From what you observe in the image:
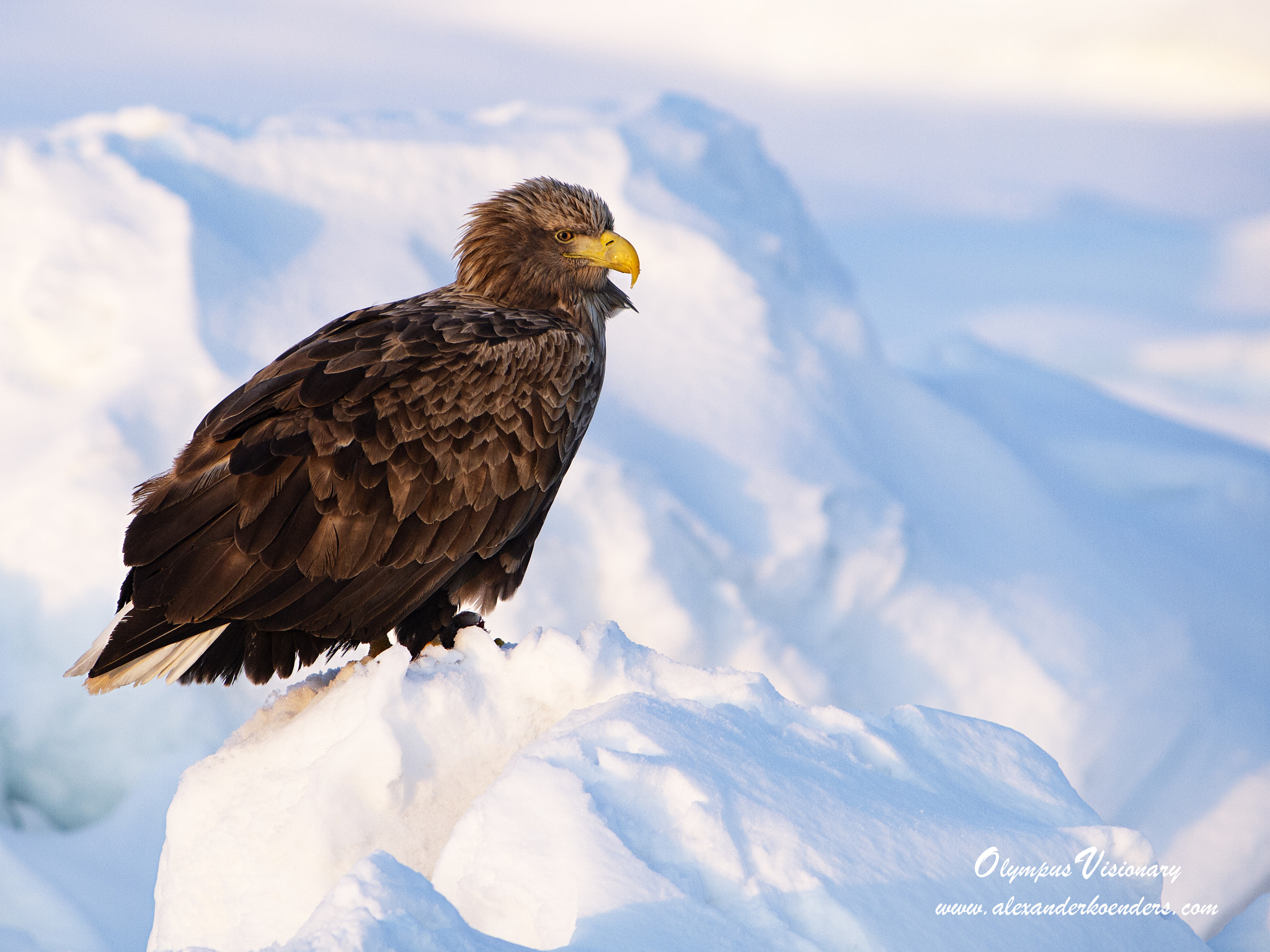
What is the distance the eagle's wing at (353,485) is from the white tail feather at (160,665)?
4 cm

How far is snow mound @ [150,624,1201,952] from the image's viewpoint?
235 cm

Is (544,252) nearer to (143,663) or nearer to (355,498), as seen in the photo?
(355,498)

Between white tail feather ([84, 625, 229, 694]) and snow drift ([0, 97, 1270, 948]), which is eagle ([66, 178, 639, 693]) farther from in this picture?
snow drift ([0, 97, 1270, 948])

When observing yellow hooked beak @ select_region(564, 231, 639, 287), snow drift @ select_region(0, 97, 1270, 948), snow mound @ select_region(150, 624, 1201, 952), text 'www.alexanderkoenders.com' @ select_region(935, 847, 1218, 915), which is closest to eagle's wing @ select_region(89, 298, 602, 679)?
snow mound @ select_region(150, 624, 1201, 952)

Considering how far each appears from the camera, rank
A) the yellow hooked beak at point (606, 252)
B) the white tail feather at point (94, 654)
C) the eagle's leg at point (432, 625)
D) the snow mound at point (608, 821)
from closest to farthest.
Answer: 1. the snow mound at point (608, 821)
2. the white tail feather at point (94, 654)
3. the eagle's leg at point (432, 625)
4. the yellow hooked beak at point (606, 252)

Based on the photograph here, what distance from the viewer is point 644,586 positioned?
8656 mm

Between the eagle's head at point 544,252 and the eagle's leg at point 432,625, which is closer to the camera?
the eagle's leg at point 432,625

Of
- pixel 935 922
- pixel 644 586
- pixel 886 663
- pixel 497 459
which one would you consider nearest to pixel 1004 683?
pixel 886 663

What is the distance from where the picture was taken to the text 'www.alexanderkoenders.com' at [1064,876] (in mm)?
2713

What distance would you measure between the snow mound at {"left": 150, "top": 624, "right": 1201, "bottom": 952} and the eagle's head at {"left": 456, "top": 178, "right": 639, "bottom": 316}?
1.87 m

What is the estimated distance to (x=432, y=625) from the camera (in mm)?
Answer: 4480

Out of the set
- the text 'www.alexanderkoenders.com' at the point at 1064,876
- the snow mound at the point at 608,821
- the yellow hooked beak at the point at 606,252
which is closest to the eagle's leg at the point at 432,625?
the snow mound at the point at 608,821

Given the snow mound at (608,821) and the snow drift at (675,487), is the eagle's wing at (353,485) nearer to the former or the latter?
the snow mound at (608,821)

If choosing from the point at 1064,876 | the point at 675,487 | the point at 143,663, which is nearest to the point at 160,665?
the point at 143,663
